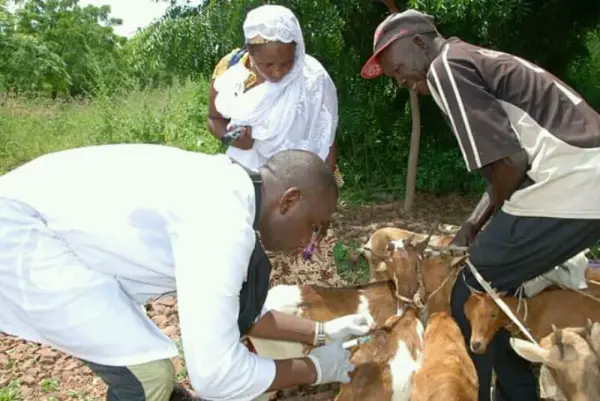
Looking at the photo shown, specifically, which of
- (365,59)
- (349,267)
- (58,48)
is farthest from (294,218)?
(58,48)

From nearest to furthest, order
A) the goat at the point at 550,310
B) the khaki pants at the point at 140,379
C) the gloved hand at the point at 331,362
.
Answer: the khaki pants at the point at 140,379
the gloved hand at the point at 331,362
the goat at the point at 550,310

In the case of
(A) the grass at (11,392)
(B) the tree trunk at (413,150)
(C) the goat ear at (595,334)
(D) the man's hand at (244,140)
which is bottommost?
(A) the grass at (11,392)

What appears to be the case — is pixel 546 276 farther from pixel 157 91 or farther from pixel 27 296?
pixel 157 91

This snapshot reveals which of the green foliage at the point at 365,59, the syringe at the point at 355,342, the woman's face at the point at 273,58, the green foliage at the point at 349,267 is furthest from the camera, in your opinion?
the green foliage at the point at 365,59

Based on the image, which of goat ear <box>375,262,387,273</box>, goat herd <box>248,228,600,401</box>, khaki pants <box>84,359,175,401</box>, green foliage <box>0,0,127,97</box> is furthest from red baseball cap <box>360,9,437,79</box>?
green foliage <box>0,0,127,97</box>

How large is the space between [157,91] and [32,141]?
12.0 feet

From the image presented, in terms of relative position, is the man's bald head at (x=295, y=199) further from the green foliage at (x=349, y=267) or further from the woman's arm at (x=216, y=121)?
the green foliage at (x=349, y=267)

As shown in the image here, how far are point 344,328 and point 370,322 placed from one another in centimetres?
82

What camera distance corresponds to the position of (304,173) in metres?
2.53

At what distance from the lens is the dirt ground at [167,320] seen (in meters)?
4.51

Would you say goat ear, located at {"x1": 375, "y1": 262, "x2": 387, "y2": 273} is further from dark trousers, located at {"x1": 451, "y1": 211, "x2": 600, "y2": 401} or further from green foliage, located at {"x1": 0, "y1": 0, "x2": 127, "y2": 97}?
green foliage, located at {"x1": 0, "y1": 0, "x2": 127, "y2": 97}

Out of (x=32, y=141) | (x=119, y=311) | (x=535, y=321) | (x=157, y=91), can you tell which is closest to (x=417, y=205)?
(x=535, y=321)

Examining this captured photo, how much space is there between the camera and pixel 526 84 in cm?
326

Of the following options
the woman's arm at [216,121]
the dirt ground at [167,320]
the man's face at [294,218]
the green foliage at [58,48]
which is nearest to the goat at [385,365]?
the dirt ground at [167,320]
